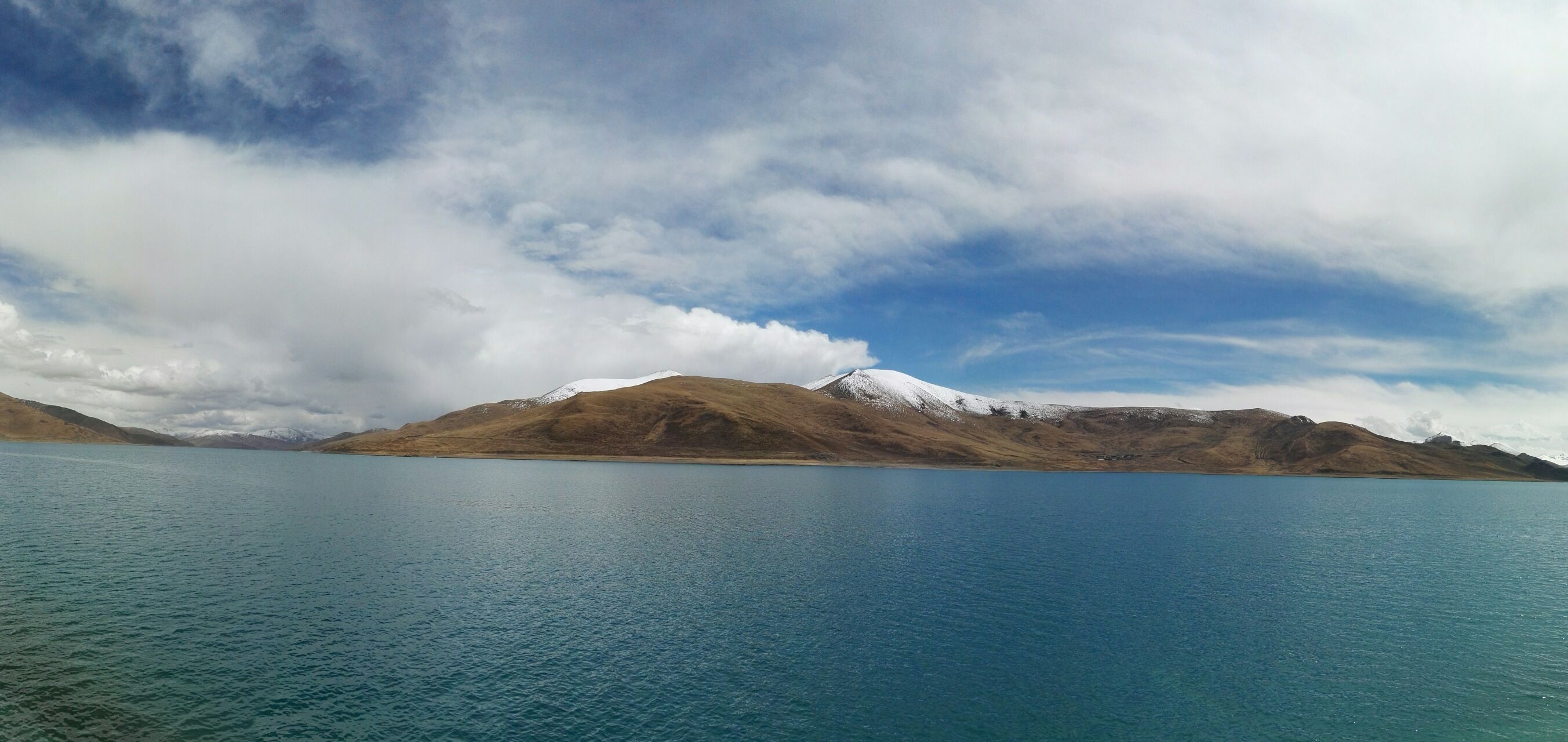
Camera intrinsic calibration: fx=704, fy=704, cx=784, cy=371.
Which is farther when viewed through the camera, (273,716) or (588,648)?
(588,648)

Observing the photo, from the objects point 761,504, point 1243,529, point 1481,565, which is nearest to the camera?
point 1481,565

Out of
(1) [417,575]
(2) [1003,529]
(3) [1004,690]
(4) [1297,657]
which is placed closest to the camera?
(3) [1004,690]

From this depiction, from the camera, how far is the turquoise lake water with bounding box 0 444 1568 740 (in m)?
31.7

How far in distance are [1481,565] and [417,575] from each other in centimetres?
10987

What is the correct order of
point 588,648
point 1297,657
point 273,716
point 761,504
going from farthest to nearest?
point 761,504 → point 1297,657 → point 588,648 → point 273,716

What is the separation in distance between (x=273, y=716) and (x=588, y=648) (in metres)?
14.7

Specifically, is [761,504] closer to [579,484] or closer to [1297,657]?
[579,484]

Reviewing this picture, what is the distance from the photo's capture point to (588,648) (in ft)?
131

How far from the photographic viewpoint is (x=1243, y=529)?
10856 centimetres

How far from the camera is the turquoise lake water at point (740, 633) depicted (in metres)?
31.7

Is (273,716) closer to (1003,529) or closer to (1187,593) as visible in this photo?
(1187,593)

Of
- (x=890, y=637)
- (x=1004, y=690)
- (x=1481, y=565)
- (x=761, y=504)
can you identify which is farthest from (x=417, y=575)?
(x=1481, y=565)

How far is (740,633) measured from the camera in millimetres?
43500

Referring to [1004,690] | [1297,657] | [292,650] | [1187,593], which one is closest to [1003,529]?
[1187,593]
